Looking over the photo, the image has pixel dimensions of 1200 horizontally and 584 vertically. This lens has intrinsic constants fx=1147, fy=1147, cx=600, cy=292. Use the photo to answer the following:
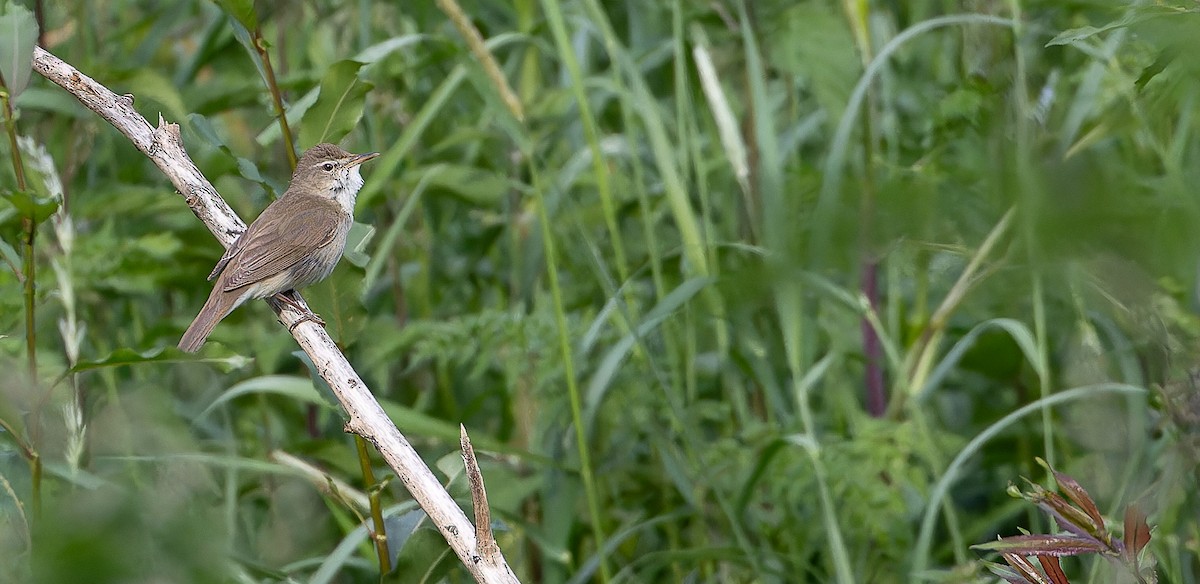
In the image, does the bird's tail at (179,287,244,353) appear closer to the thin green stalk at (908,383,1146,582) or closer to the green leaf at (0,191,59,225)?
the green leaf at (0,191,59,225)

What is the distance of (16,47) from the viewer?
1468 millimetres

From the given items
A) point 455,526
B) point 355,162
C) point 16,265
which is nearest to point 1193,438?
point 455,526

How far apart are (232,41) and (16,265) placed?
1817mm

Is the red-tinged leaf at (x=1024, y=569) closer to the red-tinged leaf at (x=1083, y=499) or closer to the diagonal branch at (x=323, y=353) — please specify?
the red-tinged leaf at (x=1083, y=499)

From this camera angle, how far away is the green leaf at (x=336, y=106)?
166 centimetres

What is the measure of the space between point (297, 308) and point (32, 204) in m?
0.57

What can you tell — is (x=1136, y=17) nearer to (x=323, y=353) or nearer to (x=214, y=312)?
(x=323, y=353)

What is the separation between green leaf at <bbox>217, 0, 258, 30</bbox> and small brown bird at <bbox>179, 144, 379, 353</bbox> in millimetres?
408

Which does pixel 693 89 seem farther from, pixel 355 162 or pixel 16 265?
pixel 16 265

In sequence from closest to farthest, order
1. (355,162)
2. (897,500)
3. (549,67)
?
(897,500), (355,162), (549,67)

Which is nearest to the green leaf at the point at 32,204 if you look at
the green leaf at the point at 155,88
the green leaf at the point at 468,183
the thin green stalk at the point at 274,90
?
the thin green stalk at the point at 274,90

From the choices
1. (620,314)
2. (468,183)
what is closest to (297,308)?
(620,314)

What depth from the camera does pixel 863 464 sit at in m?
2.42

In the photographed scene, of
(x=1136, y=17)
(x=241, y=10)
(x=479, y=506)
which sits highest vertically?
(x=241, y=10)
